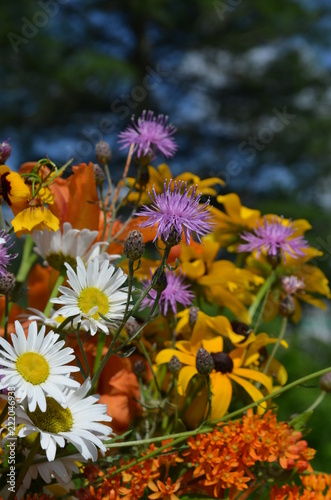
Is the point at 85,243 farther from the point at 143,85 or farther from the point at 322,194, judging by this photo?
the point at 322,194

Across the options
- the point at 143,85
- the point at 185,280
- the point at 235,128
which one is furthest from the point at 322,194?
the point at 185,280

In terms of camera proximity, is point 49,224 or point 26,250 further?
point 26,250

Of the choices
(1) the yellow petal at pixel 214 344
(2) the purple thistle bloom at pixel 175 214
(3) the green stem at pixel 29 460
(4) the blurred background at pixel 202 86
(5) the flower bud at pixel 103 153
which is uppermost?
(4) the blurred background at pixel 202 86

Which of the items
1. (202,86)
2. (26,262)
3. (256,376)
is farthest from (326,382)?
(202,86)

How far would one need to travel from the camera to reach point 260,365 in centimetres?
59

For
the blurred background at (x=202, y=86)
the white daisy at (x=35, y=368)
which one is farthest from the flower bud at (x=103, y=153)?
the blurred background at (x=202, y=86)

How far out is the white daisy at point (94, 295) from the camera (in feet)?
1.37

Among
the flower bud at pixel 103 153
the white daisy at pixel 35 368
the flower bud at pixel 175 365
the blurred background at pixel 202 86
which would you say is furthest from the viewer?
the blurred background at pixel 202 86

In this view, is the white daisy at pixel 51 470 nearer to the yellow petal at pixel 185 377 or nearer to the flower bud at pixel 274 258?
the yellow petal at pixel 185 377

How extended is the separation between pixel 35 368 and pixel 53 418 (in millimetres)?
35

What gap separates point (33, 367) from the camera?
39 centimetres

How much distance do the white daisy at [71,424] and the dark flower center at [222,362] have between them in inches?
5.1

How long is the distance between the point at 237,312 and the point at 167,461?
17 cm

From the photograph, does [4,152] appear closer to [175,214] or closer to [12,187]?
[12,187]
